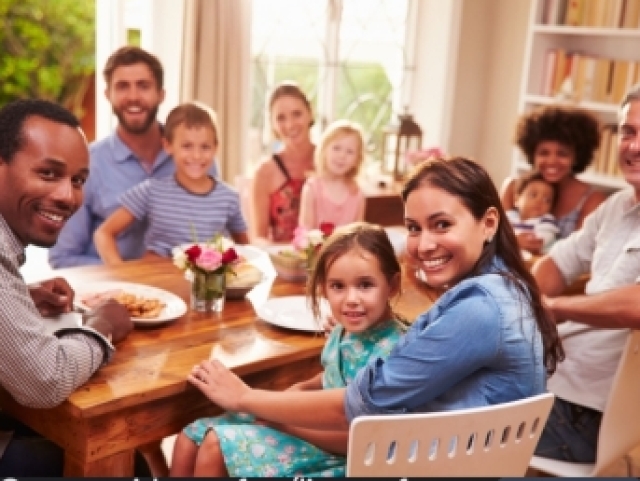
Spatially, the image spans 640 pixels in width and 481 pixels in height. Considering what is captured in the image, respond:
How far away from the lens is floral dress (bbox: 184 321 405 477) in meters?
1.68

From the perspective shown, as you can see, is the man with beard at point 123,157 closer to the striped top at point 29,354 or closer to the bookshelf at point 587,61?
the striped top at point 29,354

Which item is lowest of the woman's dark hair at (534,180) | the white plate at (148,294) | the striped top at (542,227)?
the white plate at (148,294)

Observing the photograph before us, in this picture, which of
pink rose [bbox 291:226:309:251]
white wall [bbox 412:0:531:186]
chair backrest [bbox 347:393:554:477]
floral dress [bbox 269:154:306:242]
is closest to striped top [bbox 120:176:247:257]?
pink rose [bbox 291:226:309:251]

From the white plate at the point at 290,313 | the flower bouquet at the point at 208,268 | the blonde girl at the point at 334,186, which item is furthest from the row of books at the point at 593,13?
the flower bouquet at the point at 208,268

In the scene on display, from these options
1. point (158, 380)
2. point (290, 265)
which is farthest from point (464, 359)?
point (290, 265)

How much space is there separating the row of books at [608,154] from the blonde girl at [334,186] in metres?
1.90

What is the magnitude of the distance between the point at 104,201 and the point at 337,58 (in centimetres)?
227

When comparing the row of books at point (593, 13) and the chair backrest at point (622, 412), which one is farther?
the row of books at point (593, 13)

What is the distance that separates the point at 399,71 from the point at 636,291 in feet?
11.3

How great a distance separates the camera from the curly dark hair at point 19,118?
1612mm

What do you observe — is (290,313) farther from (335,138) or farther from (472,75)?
(472,75)

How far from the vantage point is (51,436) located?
5.31 ft

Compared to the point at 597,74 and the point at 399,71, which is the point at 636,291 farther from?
the point at 399,71

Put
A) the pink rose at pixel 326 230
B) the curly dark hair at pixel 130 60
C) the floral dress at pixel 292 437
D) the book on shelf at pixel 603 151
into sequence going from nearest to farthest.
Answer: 1. the floral dress at pixel 292 437
2. the pink rose at pixel 326 230
3. the curly dark hair at pixel 130 60
4. the book on shelf at pixel 603 151
